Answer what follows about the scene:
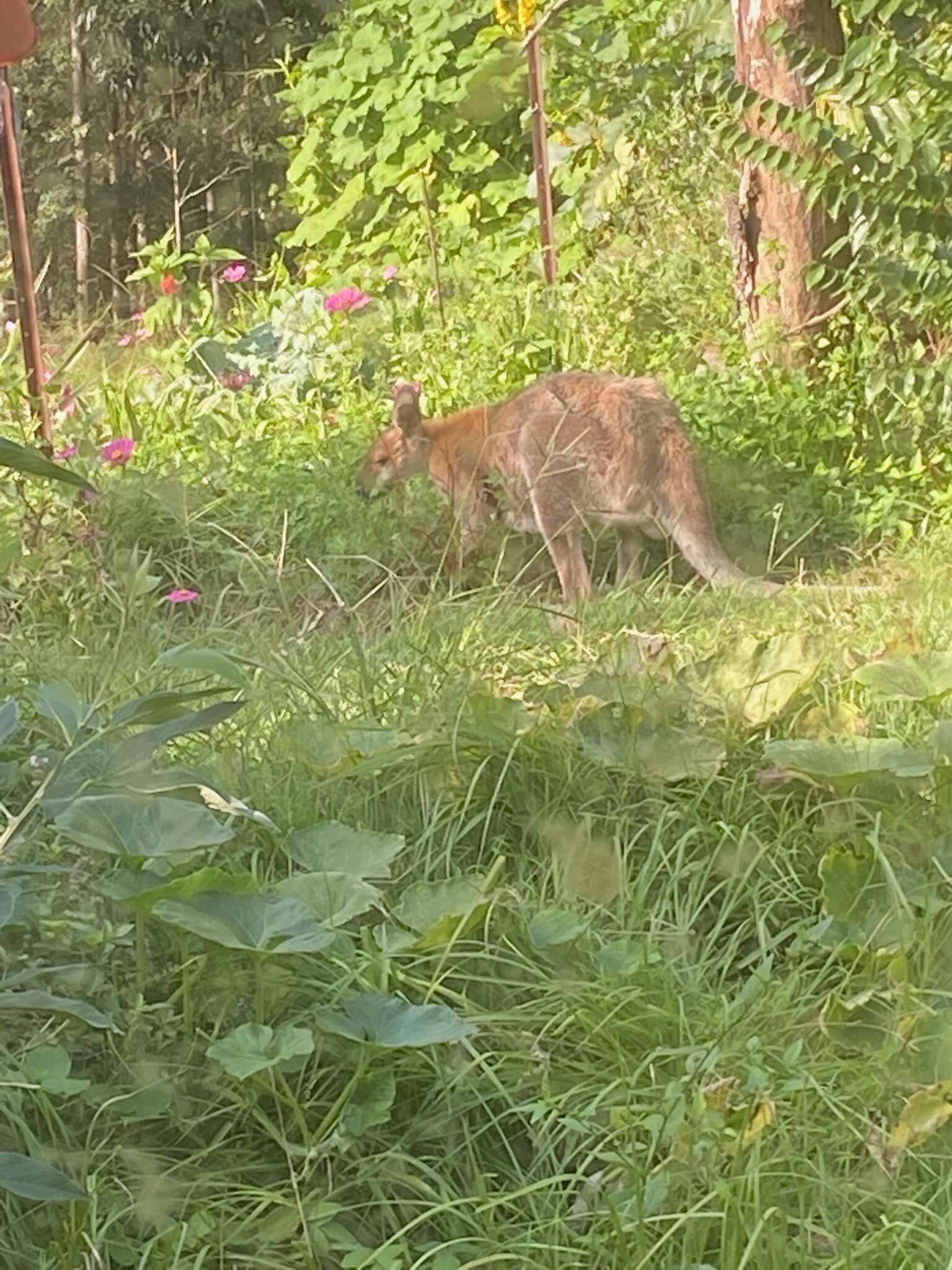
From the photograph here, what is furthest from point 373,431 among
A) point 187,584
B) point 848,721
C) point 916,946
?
point 916,946

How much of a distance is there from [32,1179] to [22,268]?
4641 mm

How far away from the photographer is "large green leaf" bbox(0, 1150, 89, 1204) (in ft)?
5.82

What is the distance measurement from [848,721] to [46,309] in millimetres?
11570

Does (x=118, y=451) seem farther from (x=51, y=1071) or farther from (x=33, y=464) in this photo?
(x=33, y=464)

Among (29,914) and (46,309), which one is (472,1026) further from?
(46,309)

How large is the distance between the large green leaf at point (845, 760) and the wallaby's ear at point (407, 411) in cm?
359

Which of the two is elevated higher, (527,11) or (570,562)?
(527,11)

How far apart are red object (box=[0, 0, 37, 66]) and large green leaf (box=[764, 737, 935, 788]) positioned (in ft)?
5.32

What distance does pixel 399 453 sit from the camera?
6.64 metres

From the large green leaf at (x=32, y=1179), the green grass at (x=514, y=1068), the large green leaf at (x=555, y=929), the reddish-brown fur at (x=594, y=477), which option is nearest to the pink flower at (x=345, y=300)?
the reddish-brown fur at (x=594, y=477)

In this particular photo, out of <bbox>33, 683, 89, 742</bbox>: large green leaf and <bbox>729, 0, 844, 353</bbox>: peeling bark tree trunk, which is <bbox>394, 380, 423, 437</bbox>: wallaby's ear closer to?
<bbox>729, 0, 844, 353</bbox>: peeling bark tree trunk

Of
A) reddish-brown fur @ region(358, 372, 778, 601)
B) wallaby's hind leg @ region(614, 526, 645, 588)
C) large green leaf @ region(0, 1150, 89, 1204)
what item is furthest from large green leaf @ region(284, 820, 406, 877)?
wallaby's hind leg @ region(614, 526, 645, 588)

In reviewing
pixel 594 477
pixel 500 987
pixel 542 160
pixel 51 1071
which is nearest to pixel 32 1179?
pixel 51 1071

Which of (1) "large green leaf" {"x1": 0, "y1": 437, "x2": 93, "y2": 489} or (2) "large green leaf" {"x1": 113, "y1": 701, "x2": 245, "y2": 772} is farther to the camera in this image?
(2) "large green leaf" {"x1": 113, "y1": 701, "x2": 245, "y2": 772}
